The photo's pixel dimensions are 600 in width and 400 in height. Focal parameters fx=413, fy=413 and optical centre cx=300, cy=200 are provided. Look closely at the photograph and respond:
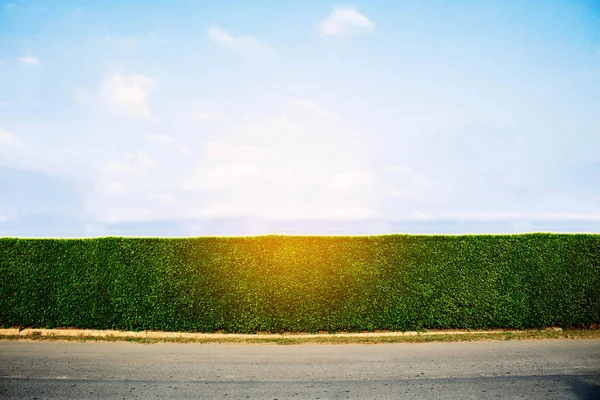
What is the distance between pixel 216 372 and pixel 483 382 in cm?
471

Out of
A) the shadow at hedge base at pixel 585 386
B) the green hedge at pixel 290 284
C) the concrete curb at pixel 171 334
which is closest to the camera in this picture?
the shadow at hedge base at pixel 585 386

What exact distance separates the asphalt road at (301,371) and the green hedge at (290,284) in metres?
2.01

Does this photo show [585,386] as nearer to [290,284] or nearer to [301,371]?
[301,371]

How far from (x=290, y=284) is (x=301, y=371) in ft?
17.6

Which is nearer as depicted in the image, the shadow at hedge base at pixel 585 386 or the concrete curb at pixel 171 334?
the shadow at hedge base at pixel 585 386

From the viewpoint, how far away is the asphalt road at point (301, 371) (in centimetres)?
645

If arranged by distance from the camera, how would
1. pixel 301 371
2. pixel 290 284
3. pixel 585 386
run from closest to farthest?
pixel 585 386 → pixel 301 371 → pixel 290 284

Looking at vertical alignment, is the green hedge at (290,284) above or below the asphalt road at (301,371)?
above

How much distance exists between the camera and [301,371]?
771cm

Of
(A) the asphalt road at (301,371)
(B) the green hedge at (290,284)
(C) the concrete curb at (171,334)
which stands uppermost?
(B) the green hedge at (290,284)

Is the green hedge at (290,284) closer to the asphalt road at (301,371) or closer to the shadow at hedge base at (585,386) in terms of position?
the asphalt road at (301,371)

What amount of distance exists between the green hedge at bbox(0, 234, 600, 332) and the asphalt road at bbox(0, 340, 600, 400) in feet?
6.60

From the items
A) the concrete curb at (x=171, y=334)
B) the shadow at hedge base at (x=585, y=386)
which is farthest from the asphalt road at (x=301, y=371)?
the concrete curb at (x=171, y=334)

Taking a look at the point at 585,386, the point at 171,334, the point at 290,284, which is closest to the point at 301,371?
the point at 585,386
